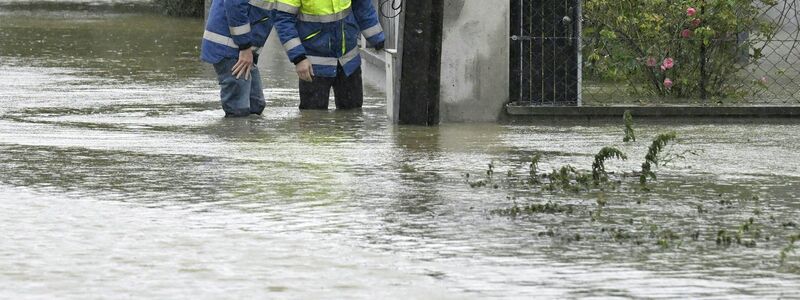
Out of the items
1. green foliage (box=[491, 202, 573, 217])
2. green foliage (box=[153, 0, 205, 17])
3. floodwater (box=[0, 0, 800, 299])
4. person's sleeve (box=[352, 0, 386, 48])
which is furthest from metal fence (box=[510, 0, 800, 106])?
green foliage (box=[153, 0, 205, 17])

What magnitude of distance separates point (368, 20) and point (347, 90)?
570 mm

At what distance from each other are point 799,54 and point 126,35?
1040 centimetres

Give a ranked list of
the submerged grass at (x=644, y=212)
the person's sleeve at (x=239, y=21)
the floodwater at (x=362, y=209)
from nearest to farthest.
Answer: the floodwater at (x=362, y=209) → the submerged grass at (x=644, y=212) → the person's sleeve at (x=239, y=21)

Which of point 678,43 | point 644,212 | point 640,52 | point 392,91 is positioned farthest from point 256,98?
Result: point 644,212

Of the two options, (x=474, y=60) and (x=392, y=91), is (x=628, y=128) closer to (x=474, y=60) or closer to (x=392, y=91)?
(x=474, y=60)

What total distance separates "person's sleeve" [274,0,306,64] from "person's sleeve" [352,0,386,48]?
63cm

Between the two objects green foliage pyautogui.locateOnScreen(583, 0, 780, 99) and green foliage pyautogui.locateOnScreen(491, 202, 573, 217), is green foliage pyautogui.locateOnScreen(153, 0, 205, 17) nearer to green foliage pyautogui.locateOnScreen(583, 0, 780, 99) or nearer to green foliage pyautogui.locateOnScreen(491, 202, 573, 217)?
green foliage pyautogui.locateOnScreen(583, 0, 780, 99)

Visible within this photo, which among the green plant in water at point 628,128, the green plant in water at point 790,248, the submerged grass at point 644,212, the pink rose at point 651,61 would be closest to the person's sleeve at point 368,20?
the pink rose at point 651,61

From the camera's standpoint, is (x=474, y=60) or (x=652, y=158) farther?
(x=474, y=60)

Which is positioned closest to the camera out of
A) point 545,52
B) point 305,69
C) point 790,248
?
point 790,248

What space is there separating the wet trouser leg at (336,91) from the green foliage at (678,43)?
1.77m

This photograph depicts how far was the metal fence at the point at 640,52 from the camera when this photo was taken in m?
13.4

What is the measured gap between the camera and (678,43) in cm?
1397

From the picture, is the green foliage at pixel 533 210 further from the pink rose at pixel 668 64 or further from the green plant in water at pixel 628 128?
the pink rose at pixel 668 64
